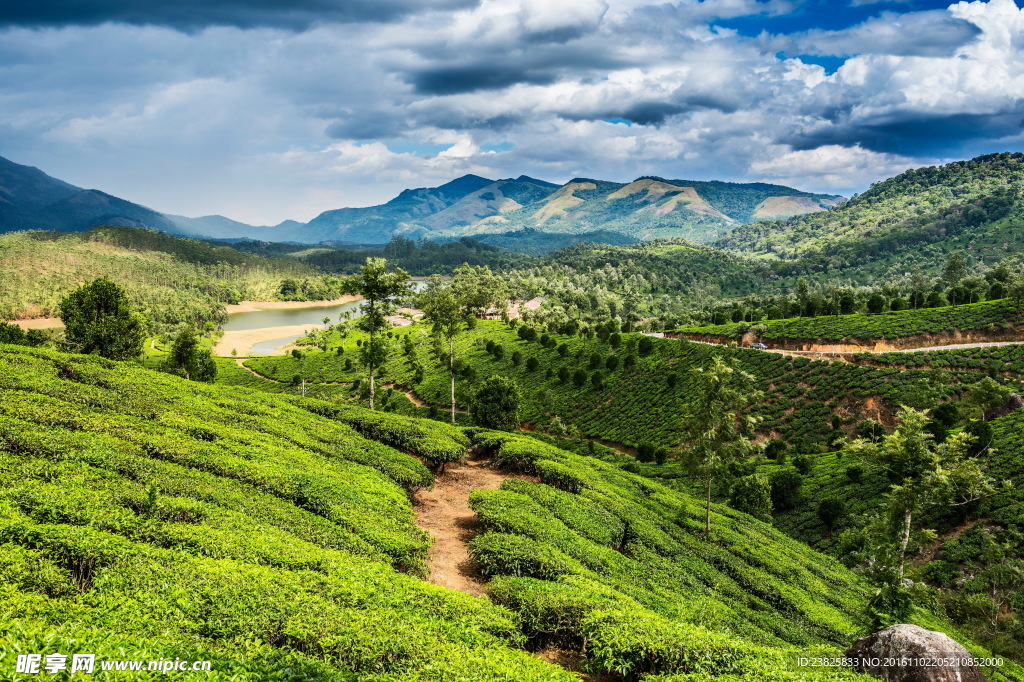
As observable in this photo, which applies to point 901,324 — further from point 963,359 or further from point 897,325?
point 963,359

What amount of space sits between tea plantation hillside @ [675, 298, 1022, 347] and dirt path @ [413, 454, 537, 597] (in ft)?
202

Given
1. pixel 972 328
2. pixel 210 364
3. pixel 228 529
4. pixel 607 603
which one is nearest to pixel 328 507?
pixel 228 529

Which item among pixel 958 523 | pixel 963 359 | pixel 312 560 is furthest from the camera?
pixel 963 359

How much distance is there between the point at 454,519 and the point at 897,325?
239 ft

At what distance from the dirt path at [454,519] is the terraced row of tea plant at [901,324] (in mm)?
62060

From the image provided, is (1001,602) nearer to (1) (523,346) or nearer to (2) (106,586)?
(2) (106,586)

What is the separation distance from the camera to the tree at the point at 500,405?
45.8 meters

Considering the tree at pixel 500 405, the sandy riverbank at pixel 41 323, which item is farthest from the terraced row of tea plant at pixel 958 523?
the sandy riverbank at pixel 41 323

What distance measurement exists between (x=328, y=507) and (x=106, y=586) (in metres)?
7.24

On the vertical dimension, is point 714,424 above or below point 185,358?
above

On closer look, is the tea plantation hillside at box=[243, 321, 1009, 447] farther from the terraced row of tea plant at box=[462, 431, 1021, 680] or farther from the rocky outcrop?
the rocky outcrop

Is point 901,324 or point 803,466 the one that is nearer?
point 803,466

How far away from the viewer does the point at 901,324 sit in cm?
6625

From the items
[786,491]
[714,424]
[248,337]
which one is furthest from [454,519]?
[248,337]
